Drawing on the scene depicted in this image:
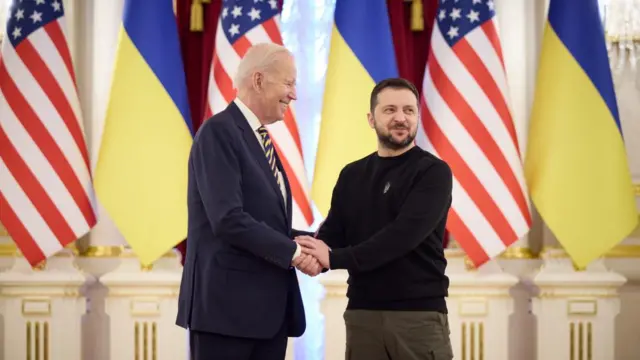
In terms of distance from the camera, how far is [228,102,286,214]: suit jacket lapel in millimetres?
2436

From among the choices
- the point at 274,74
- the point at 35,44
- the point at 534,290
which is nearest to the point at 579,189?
the point at 534,290

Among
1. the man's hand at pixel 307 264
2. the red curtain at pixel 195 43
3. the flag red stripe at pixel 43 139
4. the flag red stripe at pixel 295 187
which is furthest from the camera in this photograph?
the red curtain at pixel 195 43

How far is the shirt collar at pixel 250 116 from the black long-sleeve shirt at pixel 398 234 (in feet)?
1.23

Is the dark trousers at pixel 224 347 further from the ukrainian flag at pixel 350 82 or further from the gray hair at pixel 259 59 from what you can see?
the ukrainian flag at pixel 350 82

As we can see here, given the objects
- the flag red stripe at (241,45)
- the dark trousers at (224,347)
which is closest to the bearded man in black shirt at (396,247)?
Result: the dark trousers at (224,347)

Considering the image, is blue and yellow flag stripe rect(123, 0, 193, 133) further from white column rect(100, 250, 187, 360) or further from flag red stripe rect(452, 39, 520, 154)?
flag red stripe rect(452, 39, 520, 154)

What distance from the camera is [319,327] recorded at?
459 centimetres

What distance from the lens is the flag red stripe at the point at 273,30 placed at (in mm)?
4254

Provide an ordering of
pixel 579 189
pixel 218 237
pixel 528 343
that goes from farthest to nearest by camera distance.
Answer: pixel 528 343
pixel 579 189
pixel 218 237

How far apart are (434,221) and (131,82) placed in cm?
247

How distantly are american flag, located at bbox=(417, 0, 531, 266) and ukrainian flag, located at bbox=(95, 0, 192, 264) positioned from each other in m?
1.43

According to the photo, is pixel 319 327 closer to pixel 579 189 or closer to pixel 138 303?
pixel 138 303

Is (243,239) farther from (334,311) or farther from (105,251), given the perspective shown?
(105,251)

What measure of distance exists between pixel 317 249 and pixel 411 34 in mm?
2367
